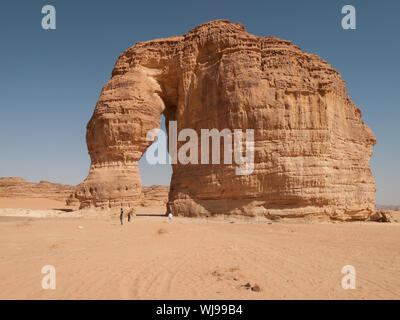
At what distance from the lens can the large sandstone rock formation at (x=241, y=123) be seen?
18953 mm

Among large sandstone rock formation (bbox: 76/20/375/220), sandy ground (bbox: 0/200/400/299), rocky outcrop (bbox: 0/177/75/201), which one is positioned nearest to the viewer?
sandy ground (bbox: 0/200/400/299)

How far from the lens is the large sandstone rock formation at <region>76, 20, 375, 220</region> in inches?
746

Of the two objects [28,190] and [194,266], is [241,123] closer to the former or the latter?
[194,266]

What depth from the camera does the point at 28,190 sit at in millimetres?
51812

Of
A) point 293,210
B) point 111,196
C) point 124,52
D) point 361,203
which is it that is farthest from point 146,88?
point 361,203

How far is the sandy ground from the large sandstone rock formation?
725 cm

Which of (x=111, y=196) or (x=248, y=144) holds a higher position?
(x=248, y=144)

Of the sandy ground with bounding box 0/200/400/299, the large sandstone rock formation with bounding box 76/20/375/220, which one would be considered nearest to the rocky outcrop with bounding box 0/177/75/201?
the large sandstone rock formation with bounding box 76/20/375/220

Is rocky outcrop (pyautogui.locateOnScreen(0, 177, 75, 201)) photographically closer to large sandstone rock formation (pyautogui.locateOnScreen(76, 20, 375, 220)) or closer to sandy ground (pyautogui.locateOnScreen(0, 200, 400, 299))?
large sandstone rock formation (pyautogui.locateOnScreen(76, 20, 375, 220))

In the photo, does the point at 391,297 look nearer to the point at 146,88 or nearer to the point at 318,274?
the point at 318,274

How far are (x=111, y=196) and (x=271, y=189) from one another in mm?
13204

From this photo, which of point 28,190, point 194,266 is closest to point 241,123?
point 194,266

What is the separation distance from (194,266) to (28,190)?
2179 inches

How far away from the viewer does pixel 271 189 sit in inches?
743
